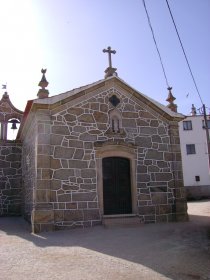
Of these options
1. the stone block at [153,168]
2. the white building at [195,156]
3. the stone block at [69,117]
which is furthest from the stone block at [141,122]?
the white building at [195,156]

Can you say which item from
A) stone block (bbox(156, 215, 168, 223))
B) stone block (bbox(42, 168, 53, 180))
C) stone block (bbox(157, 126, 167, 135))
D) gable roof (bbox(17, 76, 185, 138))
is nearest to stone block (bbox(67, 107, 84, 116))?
gable roof (bbox(17, 76, 185, 138))

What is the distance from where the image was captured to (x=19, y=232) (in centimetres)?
888

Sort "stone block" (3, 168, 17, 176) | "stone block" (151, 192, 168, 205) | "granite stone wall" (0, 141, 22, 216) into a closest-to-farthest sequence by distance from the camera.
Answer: "stone block" (151, 192, 168, 205)
"granite stone wall" (0, 141, 22, 216)
"stone block" (3, 168, 17, 176)

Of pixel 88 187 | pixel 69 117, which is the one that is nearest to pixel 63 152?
pixel 69 117

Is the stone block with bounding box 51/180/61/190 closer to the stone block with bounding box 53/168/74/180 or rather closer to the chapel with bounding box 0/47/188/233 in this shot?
the chapel with bounding box 0/47/188/233

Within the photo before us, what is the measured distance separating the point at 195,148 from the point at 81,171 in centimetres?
2389

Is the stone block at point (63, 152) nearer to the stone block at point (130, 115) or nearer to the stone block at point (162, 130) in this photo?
the stone block at point (130, 115)

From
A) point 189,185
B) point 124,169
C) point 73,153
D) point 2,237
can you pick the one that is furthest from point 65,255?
point 189,185

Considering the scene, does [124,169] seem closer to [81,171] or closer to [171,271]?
[81,171]

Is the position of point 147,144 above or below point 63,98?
below

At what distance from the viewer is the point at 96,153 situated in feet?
33.2

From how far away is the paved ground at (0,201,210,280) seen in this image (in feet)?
15.4

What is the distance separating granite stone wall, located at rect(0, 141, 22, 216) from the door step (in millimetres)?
5942

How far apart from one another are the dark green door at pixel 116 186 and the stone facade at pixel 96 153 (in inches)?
8.1
